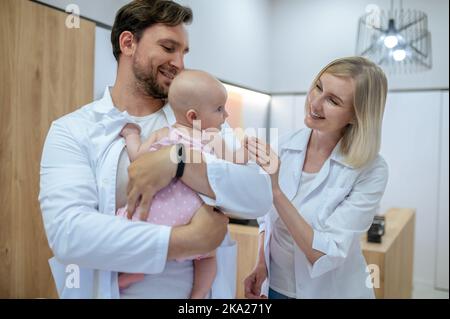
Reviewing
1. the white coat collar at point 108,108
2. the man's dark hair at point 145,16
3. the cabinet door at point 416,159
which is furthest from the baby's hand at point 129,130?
the cabinet door at point 416,159

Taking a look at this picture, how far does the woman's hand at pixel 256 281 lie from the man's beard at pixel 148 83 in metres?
0.39

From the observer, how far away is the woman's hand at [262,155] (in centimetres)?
53

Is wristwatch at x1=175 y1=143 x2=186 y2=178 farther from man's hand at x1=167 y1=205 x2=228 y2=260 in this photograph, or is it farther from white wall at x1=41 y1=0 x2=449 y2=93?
white wall at x1=41 y1=0 x2=449 y2=93

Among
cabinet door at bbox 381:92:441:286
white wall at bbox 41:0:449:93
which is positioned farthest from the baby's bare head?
cabinet door at bbox 381:92:441:286

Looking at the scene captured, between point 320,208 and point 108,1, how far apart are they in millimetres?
470

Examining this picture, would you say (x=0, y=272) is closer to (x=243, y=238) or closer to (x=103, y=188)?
(x=103, y=188)

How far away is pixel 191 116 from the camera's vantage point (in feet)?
1.63

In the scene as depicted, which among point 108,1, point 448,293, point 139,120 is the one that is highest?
point 108,1

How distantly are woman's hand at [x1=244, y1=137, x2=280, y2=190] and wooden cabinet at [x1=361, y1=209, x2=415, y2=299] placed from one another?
0.44 metres

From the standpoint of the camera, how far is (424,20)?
1.00 meters

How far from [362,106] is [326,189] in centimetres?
16

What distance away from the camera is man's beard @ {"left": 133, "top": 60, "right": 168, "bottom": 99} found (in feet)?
1.71
